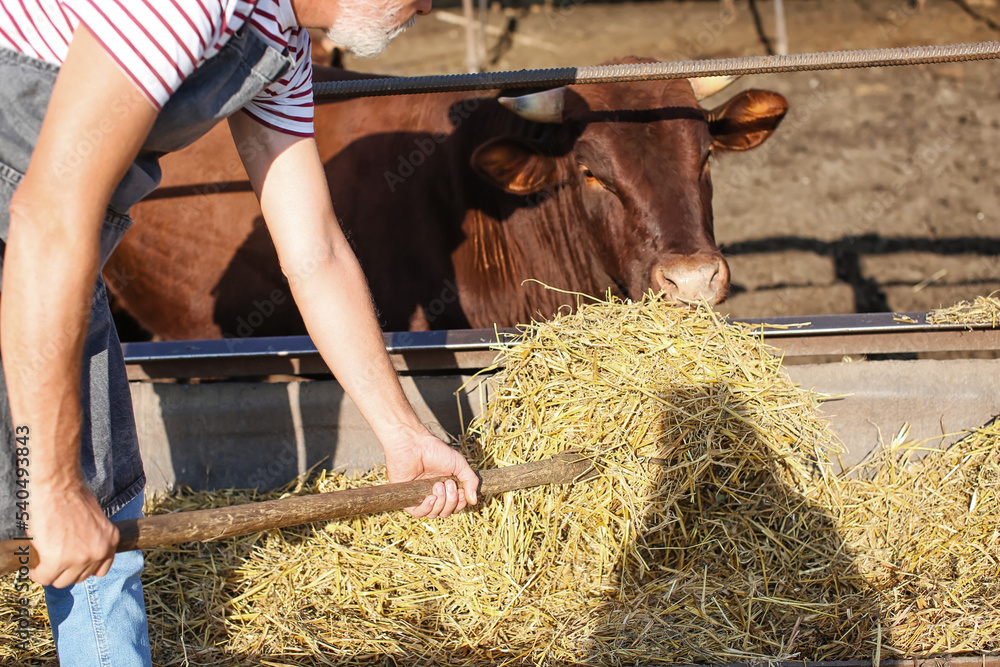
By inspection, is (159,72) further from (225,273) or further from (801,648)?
(225,273)

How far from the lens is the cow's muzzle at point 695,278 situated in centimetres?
268

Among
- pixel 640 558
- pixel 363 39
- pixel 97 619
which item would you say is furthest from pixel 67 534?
pixel 640 558

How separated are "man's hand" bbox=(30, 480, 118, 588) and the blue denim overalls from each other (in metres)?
0.23

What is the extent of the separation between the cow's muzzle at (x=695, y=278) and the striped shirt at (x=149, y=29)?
1.59 metres

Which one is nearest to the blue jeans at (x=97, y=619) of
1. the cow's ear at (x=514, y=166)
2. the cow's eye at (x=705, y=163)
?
the cow's ear at (x=514, y=166)

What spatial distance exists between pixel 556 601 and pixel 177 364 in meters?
1.66

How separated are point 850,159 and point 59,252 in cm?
662

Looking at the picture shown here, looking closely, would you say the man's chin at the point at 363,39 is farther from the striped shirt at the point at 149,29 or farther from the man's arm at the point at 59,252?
the man's arm at the point at 59,252

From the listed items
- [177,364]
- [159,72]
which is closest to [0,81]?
[159,72]

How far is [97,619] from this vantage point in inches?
65.7

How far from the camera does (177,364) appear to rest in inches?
117

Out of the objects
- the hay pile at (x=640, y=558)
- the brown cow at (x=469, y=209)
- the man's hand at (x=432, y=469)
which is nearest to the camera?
the man's hand at (x=432, y=469)

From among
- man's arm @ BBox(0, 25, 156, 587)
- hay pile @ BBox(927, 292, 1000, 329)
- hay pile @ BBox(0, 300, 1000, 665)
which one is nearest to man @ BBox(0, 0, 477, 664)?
man's arm @ BBox(0, 25, 156, 587)

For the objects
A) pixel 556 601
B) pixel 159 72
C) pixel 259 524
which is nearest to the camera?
pixel 159 72
